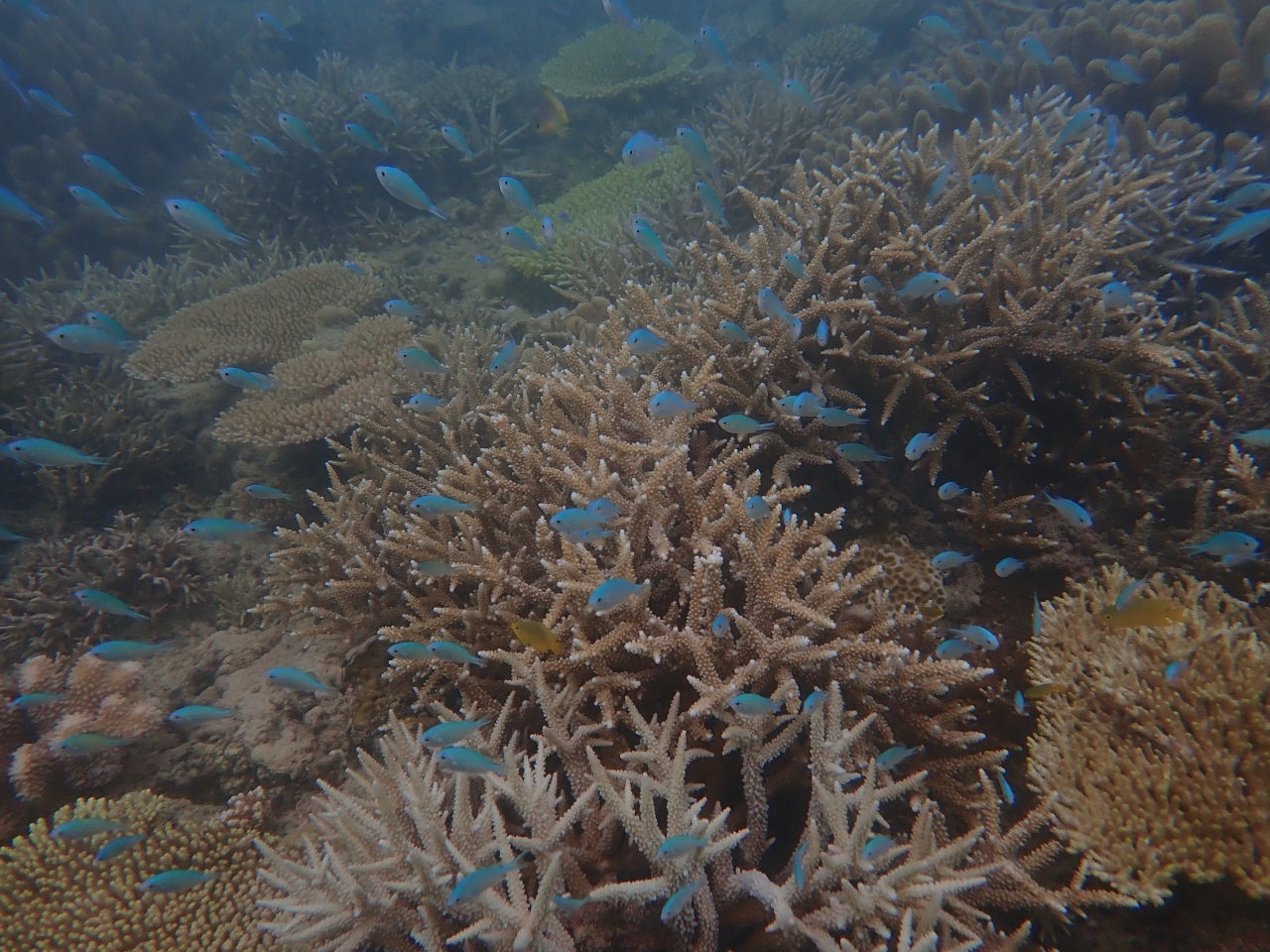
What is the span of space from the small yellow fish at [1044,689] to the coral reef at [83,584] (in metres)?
5.78

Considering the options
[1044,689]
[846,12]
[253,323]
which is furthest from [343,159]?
[846,12]

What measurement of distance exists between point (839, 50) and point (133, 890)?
15241 millimetres

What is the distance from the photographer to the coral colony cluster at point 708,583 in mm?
2186

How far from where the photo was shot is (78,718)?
3672 millimetres

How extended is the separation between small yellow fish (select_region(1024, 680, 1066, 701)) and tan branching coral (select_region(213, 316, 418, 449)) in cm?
459

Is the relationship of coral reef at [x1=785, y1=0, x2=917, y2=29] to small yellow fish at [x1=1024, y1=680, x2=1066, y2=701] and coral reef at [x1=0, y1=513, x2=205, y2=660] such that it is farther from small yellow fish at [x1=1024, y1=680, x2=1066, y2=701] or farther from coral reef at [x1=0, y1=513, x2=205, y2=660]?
coral reef at [x1=0, y1=513, x2=205, y2=660]

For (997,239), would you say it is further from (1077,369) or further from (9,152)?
(9,152)

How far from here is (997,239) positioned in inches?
156

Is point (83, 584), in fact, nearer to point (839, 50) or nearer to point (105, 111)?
point (105, 111)

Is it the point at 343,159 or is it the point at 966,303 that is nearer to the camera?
the point at 966,303

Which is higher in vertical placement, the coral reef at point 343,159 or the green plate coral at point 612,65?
the green plate coral at point 612,65

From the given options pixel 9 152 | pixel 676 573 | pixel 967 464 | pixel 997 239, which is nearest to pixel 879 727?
pixel 676 573

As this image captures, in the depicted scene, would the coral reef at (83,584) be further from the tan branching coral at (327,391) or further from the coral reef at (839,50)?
the coral reef at (839,50)

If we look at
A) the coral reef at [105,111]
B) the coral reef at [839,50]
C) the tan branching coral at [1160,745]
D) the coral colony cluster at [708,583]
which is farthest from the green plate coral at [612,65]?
the tan branching coral at [1160,745]
